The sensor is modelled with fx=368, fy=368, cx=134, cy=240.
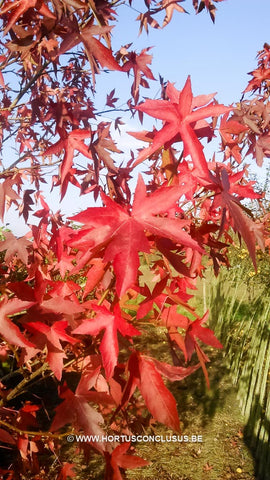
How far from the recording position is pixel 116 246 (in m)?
0.72

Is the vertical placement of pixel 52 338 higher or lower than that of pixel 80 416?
higher

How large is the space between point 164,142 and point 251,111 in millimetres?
1168

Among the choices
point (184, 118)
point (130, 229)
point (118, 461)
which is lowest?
point (118, 461)

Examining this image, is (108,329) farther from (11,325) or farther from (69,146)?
(69,146)

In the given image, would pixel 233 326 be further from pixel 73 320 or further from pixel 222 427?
pixel 73 320

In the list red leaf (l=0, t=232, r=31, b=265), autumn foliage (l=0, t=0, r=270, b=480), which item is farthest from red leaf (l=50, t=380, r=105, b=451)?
red leaf (l=0, t=232, r=31, b=265)

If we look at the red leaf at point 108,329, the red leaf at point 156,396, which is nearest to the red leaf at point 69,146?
the red leaf at point 108,329

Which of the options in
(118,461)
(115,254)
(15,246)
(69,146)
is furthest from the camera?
(15,246)

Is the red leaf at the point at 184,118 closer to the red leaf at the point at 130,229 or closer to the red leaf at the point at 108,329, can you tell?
the red leaf at the point at 130,229

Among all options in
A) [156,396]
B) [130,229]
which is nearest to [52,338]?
[156,396]

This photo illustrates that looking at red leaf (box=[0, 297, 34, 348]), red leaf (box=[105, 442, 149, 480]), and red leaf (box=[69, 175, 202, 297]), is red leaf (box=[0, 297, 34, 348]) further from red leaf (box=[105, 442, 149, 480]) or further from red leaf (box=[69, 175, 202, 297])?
red leaf (box=[105, 442, 149, 480])

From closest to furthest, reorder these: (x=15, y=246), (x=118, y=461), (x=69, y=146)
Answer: (x=118, y=461), (x=69, y=146), (x=15, y=246)

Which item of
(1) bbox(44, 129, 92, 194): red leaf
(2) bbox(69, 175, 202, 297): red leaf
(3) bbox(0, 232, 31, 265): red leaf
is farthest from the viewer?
(3) bbox(0, 232, 31, 265): red leaf

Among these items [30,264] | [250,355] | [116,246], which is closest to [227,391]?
[250,355]
